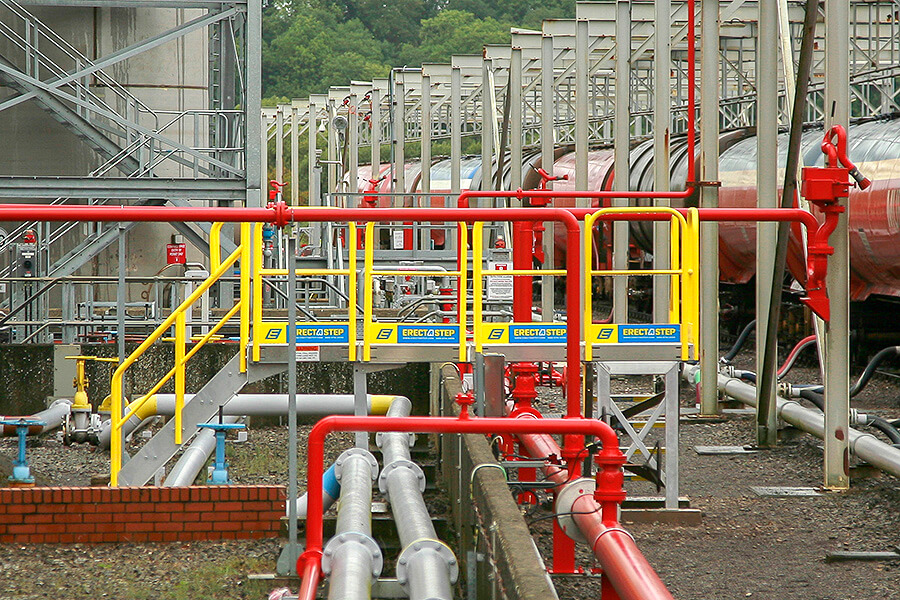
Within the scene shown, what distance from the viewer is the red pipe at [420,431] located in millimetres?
5188

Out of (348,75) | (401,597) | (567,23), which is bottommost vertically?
(401,597)

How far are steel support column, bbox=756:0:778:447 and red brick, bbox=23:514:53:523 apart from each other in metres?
6.19

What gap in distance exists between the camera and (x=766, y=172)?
1079cm

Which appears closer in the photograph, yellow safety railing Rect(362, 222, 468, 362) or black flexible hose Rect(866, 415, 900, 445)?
yellow safety railing Rect(362, 222, 468, 362)

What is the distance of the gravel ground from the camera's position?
6887mm

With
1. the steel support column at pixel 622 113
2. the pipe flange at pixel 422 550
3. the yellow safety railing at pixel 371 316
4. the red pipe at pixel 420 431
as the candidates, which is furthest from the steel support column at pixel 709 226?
the red pipe at pixel 420 431

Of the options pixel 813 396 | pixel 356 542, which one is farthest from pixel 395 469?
pixel 813 396

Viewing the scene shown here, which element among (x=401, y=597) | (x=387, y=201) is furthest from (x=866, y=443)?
(x=387, y=201)

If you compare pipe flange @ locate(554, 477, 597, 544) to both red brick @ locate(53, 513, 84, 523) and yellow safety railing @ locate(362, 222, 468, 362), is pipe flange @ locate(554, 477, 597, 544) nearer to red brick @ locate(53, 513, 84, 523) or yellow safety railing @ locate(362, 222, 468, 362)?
yellow safety railing @ locate(362, 222, 468, 362)

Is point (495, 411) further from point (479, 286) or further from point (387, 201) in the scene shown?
point (387, 201)

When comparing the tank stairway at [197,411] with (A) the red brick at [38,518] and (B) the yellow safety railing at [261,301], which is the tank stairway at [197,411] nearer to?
(B) the yellow safety railing at [261,301]

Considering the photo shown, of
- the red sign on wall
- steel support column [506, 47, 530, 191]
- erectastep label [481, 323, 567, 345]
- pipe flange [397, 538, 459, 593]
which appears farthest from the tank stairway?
steel support column [506, 47, 530, 191]

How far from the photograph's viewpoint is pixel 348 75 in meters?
83.4

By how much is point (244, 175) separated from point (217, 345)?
244cm
